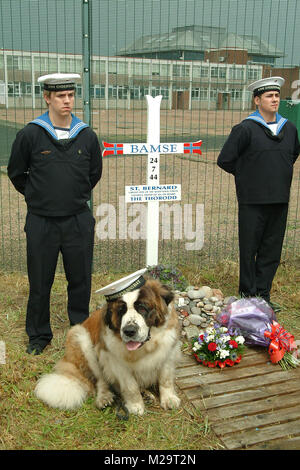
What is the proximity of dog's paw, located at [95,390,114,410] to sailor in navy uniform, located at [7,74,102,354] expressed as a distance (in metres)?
0.95

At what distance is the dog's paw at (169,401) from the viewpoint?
3406 millimetres

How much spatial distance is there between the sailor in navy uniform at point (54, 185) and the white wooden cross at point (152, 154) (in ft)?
3.22

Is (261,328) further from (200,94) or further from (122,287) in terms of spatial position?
(200,94)

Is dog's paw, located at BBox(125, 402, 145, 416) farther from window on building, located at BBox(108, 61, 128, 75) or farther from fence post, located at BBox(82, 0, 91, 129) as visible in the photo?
Answer: window on building, located at BBox(108, 61, 128, 75)

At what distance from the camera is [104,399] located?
11.2 feet

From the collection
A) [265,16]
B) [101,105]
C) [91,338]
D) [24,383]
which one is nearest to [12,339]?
[24,383]

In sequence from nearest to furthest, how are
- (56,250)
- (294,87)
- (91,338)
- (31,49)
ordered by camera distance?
(91,338) < (56,250) < (31,49) < (294,87)

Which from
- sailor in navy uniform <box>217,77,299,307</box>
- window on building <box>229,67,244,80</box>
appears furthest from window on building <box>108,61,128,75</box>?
sailor in navy uniform <box>217,77,299,307</box>

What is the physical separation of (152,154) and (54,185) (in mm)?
1677

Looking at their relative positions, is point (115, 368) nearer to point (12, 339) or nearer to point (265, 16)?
point (12, 339)

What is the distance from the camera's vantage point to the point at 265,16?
5.83 meters

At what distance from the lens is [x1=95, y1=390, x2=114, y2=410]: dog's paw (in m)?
3.38

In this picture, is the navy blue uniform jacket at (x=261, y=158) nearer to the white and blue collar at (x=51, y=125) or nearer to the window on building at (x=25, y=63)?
the white and blue collar at (x=51, y=125)
